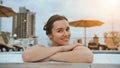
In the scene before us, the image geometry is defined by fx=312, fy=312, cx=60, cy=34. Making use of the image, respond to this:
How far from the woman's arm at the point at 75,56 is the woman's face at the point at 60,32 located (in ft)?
0.38

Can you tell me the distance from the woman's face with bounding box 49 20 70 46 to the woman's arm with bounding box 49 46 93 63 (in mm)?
117

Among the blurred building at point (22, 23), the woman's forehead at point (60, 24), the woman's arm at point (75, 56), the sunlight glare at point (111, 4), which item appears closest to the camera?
the woman's arm at point (75, 56)

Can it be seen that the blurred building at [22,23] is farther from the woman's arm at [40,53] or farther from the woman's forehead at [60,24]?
the woman's arm at [40,53]

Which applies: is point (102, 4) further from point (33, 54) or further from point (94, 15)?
point (33, 54)

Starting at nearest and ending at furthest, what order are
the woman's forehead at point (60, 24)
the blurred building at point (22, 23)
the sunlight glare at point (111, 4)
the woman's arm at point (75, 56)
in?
the woman's arm at point (75, 56) → the woman's forehead at point (60, 24) → the blurred building at point (22, 23) → the sunlight glare at point (111, 4)

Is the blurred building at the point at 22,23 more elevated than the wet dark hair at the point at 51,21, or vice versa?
the blurred building at the point at 22,23

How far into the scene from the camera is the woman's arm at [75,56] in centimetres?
102

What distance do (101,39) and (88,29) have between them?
41.4 inches

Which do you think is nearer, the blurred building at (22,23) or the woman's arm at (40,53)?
the woman's arm at (40,53)

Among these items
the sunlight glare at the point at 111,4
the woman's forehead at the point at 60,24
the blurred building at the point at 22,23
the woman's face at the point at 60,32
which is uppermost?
the sunlight glare at the point at 111,4

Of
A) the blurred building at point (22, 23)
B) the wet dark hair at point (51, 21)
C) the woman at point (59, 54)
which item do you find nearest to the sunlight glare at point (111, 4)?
the blurred building at point (22, 23)

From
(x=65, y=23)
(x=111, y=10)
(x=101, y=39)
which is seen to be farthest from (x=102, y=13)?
(x=65, y=23)

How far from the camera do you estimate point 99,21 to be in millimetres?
7949

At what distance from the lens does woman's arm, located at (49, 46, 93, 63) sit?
1.02m
